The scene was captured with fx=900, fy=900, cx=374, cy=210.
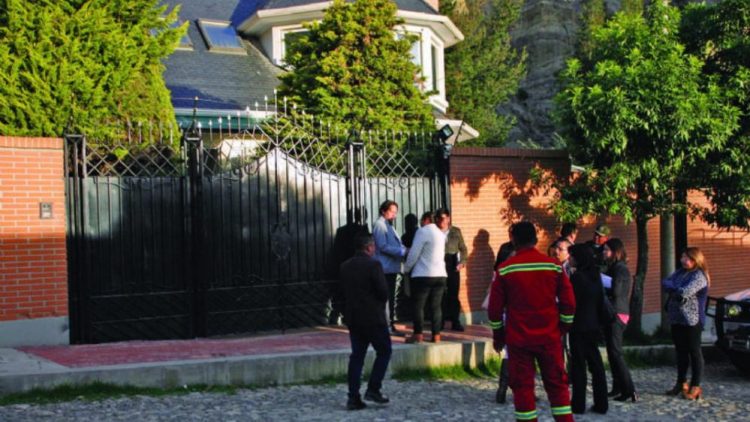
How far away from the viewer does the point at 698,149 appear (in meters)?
11.8

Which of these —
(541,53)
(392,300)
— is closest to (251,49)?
(392,300)

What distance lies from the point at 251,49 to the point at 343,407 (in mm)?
16990

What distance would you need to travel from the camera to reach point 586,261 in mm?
8172

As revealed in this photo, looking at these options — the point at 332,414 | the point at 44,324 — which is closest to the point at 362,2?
the point at 44,324

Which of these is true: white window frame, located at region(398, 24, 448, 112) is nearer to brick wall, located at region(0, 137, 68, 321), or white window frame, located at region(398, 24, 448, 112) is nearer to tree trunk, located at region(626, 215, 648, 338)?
tree trunk, located at region(626, 215, 648, 338)

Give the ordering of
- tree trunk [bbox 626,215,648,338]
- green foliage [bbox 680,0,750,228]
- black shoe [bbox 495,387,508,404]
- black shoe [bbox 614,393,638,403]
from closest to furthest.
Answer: black shoe [bbox 495,387,508,404] → black shoe [bbox 614,393,638,403] → green foliage [bbox 680,0,750,228] → tree trunk [bbox 626,215,648,338]

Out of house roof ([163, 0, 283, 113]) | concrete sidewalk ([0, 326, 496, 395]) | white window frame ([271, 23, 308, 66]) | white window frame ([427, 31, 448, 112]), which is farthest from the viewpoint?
white window frame ([427, 31, 448, 112])

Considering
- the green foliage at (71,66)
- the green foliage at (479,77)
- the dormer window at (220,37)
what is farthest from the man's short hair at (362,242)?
the green foliage at (479,77)

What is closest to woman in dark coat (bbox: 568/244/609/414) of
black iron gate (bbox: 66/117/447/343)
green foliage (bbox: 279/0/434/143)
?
black iron gate (bbox: 66/117/447/343)

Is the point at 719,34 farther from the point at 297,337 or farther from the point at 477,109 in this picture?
the point at 477,109

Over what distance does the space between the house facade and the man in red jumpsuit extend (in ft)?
45.3

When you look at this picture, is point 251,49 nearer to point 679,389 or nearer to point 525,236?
point 679,389

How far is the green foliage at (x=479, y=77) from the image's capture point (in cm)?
2600

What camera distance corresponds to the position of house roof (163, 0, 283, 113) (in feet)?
67.1
